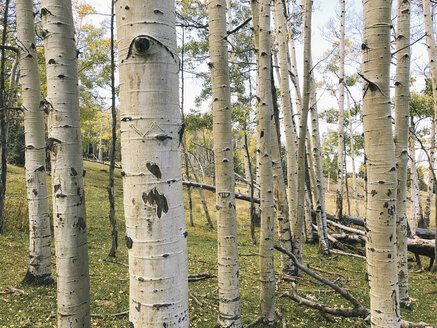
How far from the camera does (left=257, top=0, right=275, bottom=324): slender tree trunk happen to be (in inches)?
143

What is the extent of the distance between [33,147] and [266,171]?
141 inches

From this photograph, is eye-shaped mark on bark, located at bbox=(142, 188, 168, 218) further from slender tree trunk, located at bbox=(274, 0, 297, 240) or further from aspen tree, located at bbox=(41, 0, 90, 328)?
slender tree trunk, located at bbox=(274, 0, 297, 240)

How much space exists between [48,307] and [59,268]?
2.01 metres

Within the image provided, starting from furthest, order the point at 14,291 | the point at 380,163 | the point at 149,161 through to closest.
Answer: the point at 14,291 → the point at 380,163 → the point at 149,161

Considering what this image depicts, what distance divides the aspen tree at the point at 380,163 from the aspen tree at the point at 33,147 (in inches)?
178

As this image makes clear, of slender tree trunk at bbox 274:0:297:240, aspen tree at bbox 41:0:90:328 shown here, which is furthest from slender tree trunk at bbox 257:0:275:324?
slender tree trunk at bbox 274:0:297:240

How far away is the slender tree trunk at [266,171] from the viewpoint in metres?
3.64

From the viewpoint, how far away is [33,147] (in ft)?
14.8

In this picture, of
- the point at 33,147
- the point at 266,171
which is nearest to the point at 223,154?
the point at 266,171

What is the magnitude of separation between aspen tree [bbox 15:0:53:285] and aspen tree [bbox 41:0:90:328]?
7.87ft

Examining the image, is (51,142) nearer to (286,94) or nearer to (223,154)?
(223,154)

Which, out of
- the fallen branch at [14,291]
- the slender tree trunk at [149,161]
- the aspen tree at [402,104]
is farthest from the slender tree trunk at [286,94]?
the slender tree trunk at [149,161]

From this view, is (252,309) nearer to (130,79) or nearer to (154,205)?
(154,205)

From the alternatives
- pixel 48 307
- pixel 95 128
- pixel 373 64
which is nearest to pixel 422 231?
pixel 373 64
